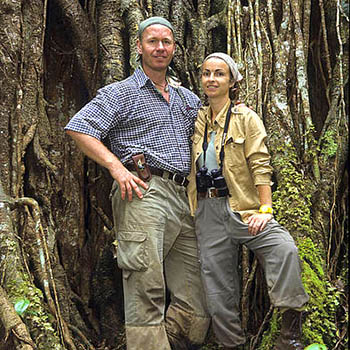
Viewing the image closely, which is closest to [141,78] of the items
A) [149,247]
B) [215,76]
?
[215,76]

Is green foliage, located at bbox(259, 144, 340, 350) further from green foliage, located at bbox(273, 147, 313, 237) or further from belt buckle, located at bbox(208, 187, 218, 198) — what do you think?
belt buckle, located at bbox(208, 187, 218, 198)

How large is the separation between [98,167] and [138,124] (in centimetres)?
117

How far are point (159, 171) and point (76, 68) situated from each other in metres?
1.44

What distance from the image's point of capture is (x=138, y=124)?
237cm

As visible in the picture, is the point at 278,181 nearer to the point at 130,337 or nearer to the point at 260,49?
the point at 260,49

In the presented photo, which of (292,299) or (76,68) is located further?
(76,68)

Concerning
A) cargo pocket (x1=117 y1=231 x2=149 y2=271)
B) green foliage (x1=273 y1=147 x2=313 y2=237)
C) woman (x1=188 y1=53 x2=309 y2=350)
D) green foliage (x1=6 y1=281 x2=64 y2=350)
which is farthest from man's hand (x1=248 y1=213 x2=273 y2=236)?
green foliage (x1=6 y1=281 x2=64 y2=350)

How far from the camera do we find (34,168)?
291cm

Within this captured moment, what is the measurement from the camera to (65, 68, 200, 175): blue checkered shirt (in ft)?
7.50

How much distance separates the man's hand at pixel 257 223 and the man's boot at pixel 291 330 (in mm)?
371

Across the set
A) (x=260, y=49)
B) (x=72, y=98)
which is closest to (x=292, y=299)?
(x=260, y=49)

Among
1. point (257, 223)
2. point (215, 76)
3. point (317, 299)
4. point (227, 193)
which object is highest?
point (215, 76)

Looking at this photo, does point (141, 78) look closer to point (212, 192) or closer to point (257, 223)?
point (212, 192)

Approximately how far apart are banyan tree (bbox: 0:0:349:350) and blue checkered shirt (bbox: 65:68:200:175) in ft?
2.01
